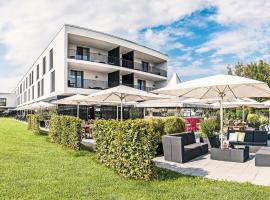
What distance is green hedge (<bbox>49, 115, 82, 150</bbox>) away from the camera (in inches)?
467

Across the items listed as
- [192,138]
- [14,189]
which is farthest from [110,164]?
[192,138]

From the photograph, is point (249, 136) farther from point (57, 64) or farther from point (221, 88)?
point (57, 64)

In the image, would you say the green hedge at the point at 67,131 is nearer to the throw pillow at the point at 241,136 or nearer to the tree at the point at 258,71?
the throw pillow at the point at 241,136

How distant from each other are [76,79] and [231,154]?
77.6 ft

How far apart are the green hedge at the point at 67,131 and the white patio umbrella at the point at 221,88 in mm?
4037

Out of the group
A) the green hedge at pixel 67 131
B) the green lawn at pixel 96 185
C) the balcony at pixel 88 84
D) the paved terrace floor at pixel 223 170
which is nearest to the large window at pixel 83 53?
the balcony at pixel 88 84

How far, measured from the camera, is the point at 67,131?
42.8 ft

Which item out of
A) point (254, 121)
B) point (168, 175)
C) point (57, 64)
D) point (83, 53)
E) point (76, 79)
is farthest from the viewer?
point (83, 53)

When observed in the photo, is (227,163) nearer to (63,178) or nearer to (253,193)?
(253,193)

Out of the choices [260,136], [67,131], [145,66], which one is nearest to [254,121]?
[260,136]

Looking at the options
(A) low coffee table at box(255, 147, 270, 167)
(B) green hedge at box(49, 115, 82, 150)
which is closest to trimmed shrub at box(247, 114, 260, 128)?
(A) low coffee table at box(255, 147, 270, 167)

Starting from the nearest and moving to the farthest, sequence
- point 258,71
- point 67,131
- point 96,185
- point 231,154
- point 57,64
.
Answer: point 96,185
point 231,154
point 67,131
point 57,64
point 258,71

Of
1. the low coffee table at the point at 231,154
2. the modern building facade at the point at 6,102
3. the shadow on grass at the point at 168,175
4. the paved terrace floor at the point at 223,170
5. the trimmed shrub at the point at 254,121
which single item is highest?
the modern building facade at the point at 6,102

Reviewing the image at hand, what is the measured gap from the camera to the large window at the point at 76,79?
2988cm
